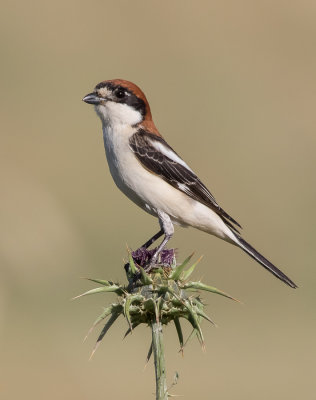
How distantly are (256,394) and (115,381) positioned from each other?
2.12 metres

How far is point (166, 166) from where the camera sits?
6.55 m

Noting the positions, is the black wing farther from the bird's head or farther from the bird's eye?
the bird's eye

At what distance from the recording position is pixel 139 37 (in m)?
25.2

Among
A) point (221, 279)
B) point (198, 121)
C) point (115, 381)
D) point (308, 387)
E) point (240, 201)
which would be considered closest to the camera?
point (308, 387)

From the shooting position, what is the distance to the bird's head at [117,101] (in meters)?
6.70

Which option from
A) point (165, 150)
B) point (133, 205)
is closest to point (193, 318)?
point (165, 150)

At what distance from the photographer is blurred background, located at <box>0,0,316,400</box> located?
12745mm

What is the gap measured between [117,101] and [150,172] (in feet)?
2.19

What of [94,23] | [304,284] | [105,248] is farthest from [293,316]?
[94,23]

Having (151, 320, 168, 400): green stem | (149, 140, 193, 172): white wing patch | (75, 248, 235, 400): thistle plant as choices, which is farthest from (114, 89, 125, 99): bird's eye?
(151, 320, 168, 400): green stem

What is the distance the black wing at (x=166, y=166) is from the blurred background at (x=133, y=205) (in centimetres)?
513

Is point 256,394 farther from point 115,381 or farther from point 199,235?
point 199,235

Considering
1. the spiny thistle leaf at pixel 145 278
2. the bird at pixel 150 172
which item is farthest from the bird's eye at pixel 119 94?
the spiny thistle leaf at pixel 145 278

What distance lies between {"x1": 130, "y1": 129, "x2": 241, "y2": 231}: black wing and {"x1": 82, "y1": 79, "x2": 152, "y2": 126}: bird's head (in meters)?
0.19
